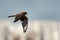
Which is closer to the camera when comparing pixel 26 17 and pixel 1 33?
pixel 26 17

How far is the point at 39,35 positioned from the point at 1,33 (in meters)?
3.61

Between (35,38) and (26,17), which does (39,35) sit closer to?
(35,38)

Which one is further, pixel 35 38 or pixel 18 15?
pixel 35 38

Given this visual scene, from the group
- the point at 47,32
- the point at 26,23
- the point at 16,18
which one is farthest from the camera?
the point at 47,32

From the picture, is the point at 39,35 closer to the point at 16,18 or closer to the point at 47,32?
the point at 47,32

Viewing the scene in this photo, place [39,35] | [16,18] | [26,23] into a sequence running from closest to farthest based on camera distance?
[16,18] → [26,23] → [39,35]

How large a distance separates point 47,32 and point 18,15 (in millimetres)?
21790

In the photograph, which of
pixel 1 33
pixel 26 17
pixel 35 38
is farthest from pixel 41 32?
pixel 26 17

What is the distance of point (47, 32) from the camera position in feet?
78.5

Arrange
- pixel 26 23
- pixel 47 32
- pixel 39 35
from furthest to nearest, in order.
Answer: pixel 47 32, pixel 39 35, pixel 26 23

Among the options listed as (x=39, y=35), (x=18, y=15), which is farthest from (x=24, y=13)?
(x=39, y=35)

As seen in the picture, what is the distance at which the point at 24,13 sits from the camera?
2.29 metres

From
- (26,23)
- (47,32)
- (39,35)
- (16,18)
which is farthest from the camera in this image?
(47,32)

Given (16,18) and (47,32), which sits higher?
(16,18)
